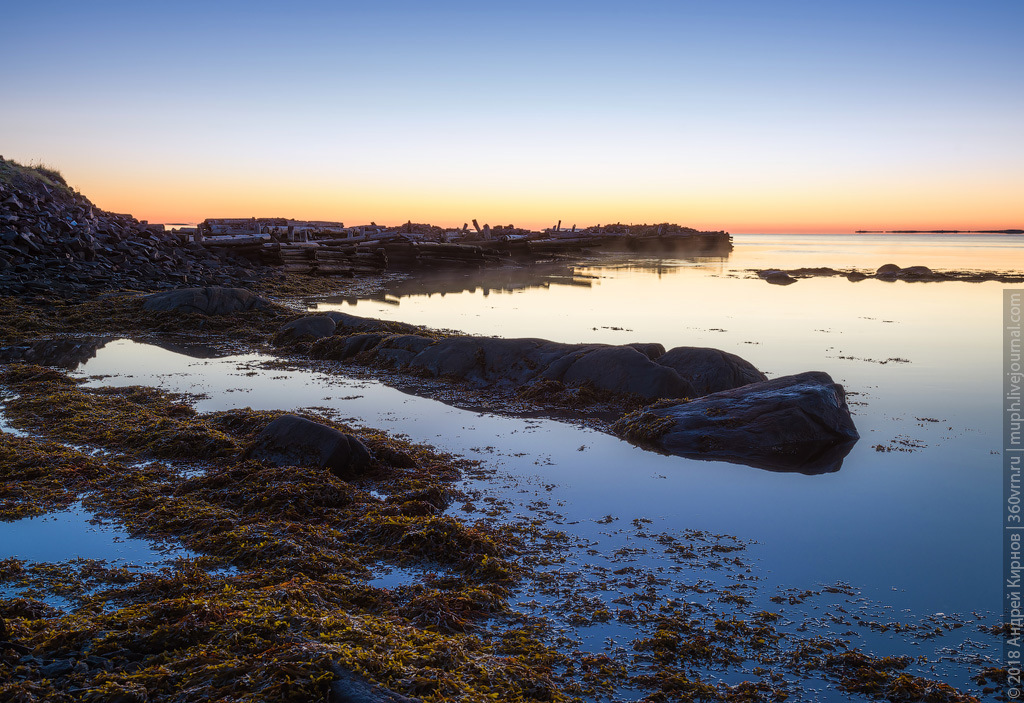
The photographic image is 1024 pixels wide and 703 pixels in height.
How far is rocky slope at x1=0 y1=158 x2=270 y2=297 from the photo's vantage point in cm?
2053

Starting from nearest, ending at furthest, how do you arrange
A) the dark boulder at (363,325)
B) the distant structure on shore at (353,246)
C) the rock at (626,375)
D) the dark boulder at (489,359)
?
the rock at (626,375) → the dark boulder at (489,359) → the dark boulder at (363,325) → the distant structure on shore at (353,246)

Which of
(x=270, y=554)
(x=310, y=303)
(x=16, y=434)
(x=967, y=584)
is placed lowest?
(x=967, y=584)

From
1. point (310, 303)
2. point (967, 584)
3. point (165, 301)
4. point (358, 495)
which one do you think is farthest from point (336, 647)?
point (310, 303)

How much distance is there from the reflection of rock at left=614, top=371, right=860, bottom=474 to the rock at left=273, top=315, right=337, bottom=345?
889 cm

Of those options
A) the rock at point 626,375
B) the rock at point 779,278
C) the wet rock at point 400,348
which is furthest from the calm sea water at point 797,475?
the rock at point 779,278

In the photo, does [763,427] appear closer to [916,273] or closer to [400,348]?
[400,348]

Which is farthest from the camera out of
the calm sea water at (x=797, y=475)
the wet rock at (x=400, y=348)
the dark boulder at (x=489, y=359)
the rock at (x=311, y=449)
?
the wet rock at (x=400, y=348)

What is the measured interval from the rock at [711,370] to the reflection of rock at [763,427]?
4.28 ft

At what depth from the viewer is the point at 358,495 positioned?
6449mm

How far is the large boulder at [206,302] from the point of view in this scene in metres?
17.9

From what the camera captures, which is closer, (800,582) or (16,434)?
(800,582)

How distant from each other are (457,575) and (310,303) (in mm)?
20944

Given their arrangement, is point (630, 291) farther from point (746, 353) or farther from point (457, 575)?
point (457, 575)

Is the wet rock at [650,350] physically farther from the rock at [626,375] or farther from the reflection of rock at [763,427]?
the reflection of rock at [763,427]
